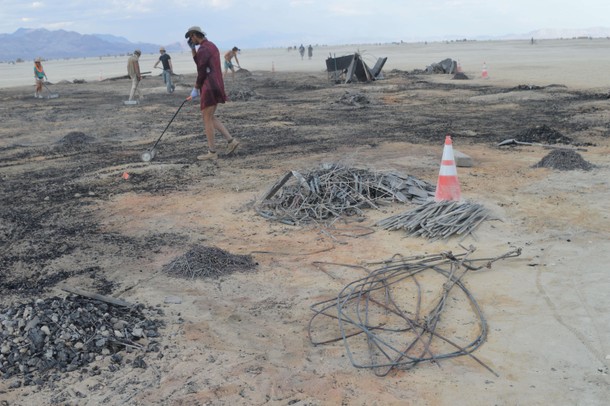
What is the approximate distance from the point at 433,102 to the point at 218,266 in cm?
1415

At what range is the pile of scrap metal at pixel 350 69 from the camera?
82.1ft

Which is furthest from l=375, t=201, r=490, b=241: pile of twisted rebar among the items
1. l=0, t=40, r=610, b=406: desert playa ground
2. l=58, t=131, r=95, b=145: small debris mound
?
l=58, t=131, r=95, b=145: small debris mound

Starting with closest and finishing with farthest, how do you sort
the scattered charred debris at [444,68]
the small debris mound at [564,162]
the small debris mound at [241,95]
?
the small debris mound at [564,162]
the small debris mound at [241,95]
the scattered charred debris at [444,68]

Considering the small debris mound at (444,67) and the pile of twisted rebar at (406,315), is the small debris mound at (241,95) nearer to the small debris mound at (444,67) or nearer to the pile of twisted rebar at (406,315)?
the small debris mound at (444,67)

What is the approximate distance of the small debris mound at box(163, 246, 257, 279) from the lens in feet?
16.1

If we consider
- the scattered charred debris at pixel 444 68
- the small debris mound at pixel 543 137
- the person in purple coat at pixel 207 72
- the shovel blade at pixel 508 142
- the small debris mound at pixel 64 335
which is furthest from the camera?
the scattered charred debris at pixel 444 68

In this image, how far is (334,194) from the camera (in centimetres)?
659

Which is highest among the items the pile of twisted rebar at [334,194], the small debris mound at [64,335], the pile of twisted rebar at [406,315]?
the pile of twisted rebar at [334,194]

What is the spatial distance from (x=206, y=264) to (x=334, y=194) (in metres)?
2.13

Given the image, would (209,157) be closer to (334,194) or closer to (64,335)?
(334,194)

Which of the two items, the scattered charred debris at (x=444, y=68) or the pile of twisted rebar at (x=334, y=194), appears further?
the scattered charred debris at (x=444, y=68)

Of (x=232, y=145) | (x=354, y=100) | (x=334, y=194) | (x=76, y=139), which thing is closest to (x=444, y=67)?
(x=354, y=100)

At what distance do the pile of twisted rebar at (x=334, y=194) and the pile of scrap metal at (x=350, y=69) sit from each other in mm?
18780

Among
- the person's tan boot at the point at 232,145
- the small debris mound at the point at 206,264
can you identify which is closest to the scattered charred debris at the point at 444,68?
the person's tan boot at the point at 232,145
